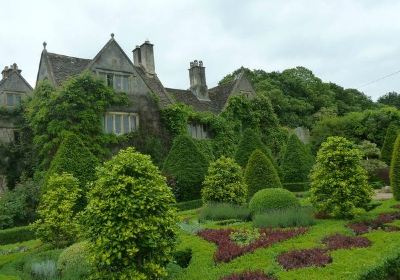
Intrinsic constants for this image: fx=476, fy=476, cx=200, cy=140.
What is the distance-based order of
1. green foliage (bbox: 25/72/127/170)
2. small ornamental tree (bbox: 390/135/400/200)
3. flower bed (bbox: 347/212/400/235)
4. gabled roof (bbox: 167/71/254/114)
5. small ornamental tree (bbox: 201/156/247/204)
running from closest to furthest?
flower bed (bbox: 347/212/400/235), small ornamental tree (bbox: 390/135/400/200), small ornamental tree (bbox: 201/156/247/204), green foliage (bbox: 25/72/127/170), gabled roof (bbox: 167/71/254/114)

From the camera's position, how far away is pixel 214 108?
3819 centimetres

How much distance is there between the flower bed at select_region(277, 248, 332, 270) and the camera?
977 cm

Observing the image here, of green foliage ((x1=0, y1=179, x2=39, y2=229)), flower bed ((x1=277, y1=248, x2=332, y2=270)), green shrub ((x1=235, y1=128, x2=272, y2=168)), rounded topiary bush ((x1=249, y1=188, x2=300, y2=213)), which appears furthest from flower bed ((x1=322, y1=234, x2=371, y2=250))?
green shrub ((x1=235, y1=128, x2=272, y2=168))

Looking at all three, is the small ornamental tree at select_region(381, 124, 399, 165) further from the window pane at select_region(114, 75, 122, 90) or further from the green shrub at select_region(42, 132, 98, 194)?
the green shrub at select_region(42, 132, 98, 194)

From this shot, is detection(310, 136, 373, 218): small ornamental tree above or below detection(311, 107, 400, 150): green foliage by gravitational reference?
below

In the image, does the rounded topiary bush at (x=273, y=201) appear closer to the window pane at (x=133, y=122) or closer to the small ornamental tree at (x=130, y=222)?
the small ornamental tree at (x=130, y=222)

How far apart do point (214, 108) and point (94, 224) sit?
29.7 m

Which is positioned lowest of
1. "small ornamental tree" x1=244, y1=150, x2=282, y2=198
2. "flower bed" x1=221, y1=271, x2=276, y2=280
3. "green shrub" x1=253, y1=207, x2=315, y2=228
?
"flower bed" x1=221, y1=271, x2=276, y2=280

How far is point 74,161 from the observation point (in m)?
22.4

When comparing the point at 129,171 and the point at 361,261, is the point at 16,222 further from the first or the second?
the point at 361,261

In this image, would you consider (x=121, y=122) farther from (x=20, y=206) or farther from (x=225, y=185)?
(x=225, y=185)

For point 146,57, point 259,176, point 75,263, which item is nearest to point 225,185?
point 259,176

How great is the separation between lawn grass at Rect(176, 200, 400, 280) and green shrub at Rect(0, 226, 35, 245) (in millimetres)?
8843

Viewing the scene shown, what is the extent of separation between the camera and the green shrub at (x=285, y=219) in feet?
46.2
